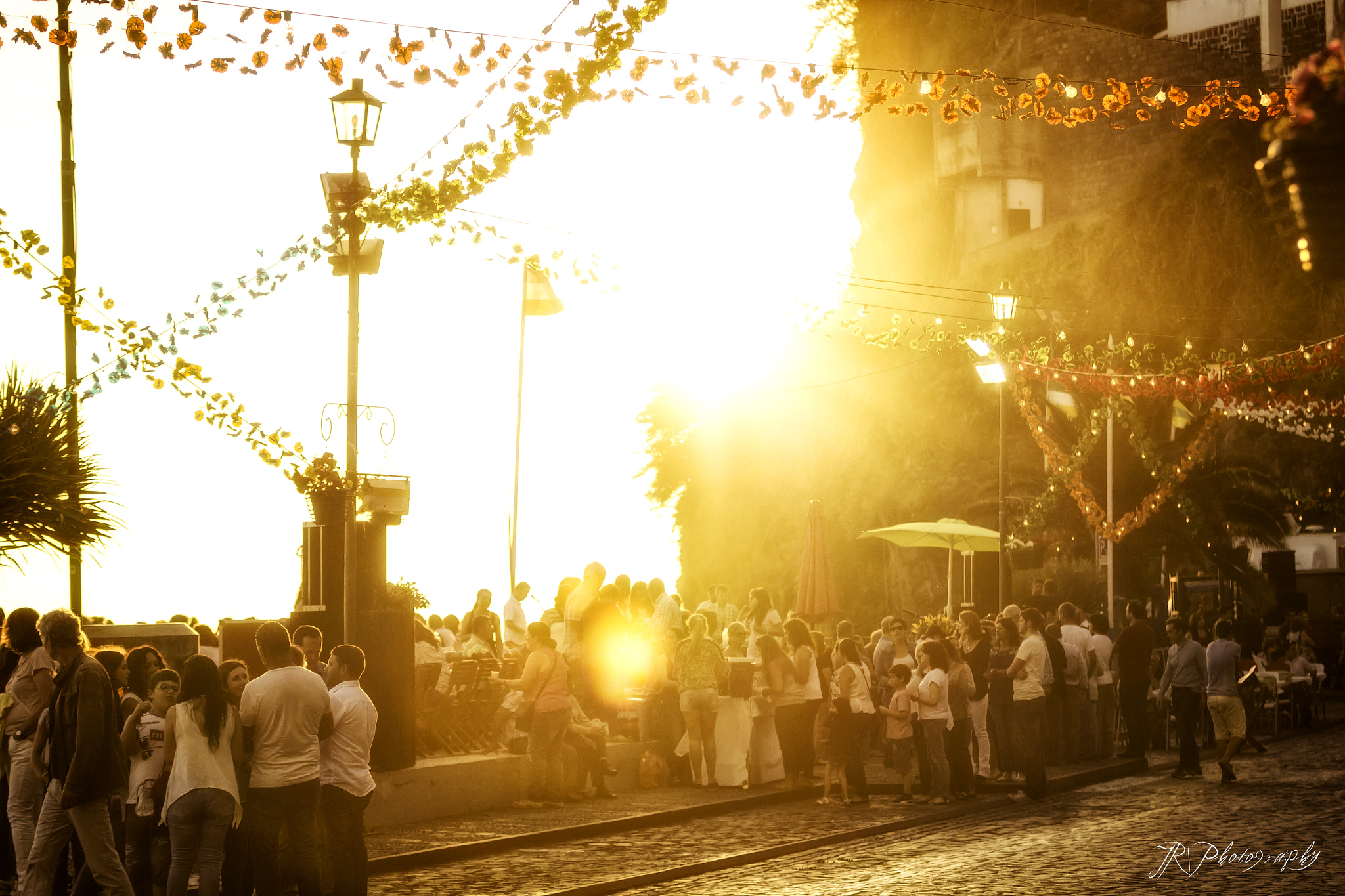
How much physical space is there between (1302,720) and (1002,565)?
6367 mm

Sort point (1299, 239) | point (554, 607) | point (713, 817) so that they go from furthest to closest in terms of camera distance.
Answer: point (554, 607) < point (713, 817) < point (1299, 239)

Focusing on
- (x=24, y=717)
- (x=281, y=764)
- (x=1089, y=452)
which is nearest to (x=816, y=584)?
(x=1089, y=452)

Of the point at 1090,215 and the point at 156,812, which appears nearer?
the point at 156,812

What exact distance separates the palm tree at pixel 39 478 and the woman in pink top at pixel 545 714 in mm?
4209

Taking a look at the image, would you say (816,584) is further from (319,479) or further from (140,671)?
(140,671)

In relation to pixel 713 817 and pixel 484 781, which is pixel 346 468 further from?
pixel 713 817

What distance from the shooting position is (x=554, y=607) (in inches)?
682

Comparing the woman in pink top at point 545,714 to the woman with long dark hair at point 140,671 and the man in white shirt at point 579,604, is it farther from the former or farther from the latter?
the woman with long dark hair at point 140,671

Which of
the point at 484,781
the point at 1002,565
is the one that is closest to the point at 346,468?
the point at 484,781

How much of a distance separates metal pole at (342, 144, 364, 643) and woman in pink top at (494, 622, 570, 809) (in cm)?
206

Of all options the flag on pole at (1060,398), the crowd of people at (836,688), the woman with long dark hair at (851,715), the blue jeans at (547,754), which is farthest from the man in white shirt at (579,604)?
the flag on pole at (1060,398)

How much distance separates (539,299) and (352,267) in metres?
9.55

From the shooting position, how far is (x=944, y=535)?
86.1 feet

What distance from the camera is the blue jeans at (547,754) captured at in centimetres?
1384
